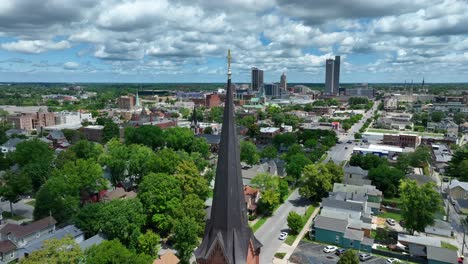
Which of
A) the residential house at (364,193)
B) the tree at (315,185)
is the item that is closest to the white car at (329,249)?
the residential house at (364,193)

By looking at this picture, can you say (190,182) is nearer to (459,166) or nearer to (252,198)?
(252,198)

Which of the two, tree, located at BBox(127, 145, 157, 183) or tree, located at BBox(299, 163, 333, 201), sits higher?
tree, located at BBox(127, 145, 157, 183)

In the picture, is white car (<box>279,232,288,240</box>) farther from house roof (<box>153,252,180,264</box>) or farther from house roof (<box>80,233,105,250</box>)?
house roof (<box>80,233,105,250</box>)

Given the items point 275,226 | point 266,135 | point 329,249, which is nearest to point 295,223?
point 275,226

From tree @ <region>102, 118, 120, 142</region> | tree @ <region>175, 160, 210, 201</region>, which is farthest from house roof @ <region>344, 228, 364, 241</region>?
tree @ <region>102, 118, 120, 142</region>

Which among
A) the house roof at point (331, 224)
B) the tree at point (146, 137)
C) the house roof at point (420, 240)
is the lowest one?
the house roof at point (420, 240)

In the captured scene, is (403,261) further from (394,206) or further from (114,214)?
(114,214)

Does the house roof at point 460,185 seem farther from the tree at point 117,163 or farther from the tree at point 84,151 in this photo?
the tree at point 84,151
